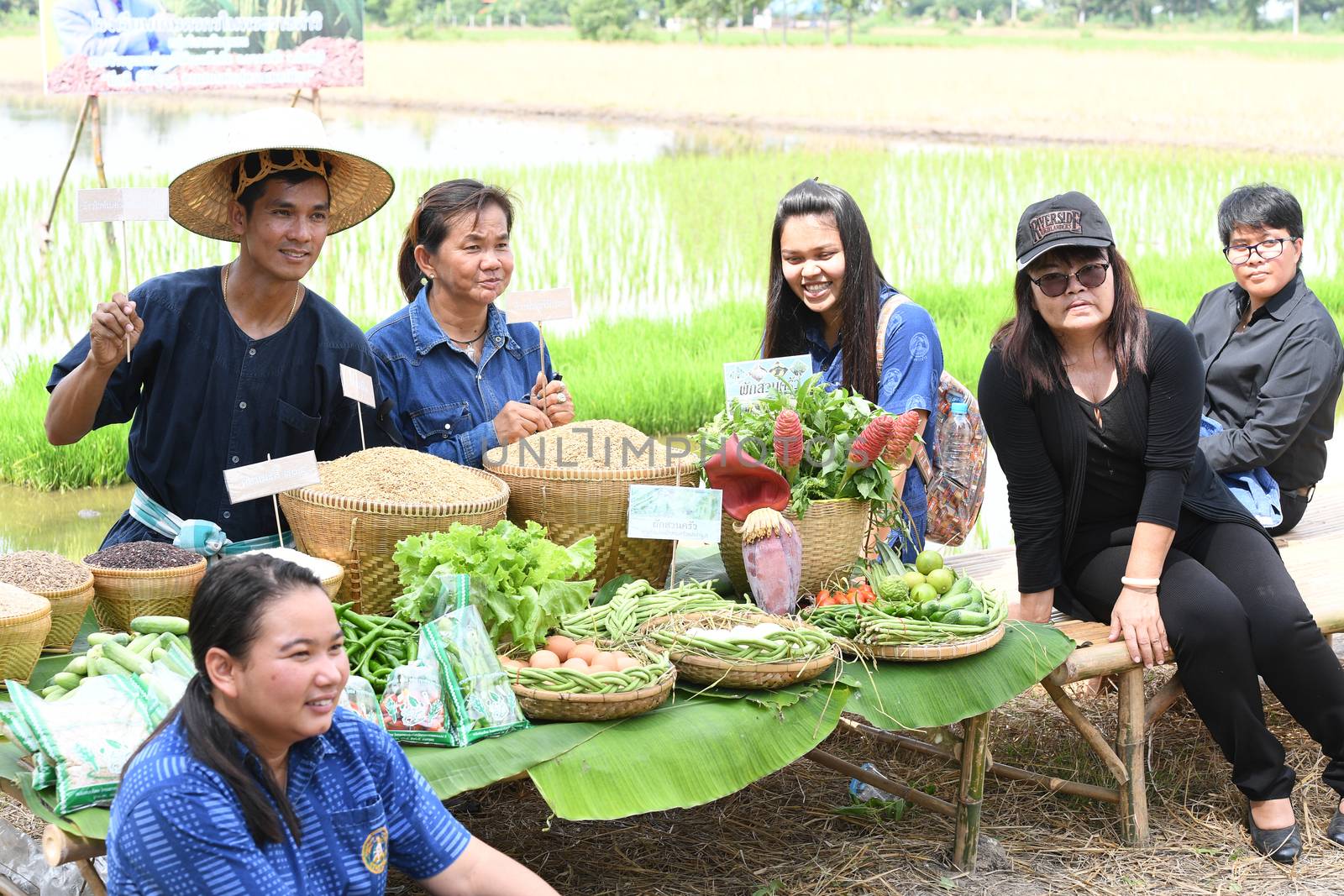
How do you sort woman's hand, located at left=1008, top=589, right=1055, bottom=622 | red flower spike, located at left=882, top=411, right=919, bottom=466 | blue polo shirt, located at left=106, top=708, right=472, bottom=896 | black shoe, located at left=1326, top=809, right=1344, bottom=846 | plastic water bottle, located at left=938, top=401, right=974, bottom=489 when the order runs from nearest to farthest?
blue polo shirt, located at left=106, top=708, right=472, bottom=896 → red flower spike, located at left=882, top=411, right=919, bottom=466 → black shoe, located at left=1326, top=809, right=1344, bottom=846 → woman's hand, located at left=1008, top=589, right=1055, bottom=622 → plastic water bottle, located at left=938, top=401, right=974, bottom=489

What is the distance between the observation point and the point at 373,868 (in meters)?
1.89

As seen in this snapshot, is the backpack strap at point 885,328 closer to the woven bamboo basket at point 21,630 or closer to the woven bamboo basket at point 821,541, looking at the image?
the woven bamboo basket at point 821,541

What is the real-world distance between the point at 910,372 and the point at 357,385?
47.6 inches

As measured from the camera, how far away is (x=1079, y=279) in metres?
2.97

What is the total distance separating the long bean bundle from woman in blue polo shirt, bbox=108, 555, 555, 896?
0.65m

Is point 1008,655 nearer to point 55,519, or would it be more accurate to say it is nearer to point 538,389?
point 538,389

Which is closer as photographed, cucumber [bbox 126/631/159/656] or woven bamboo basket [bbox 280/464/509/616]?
cucumber [bbox 126/631/159/656]

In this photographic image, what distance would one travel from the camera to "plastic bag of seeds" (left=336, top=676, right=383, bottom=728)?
2.19 metres

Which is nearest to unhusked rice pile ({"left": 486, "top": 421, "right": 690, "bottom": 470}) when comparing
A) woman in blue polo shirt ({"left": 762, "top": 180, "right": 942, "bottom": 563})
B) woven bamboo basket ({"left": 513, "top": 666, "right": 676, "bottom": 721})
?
woman in blue polo shirt ({"left": 762, "top": 180, "right": 942, "bottom": 563})

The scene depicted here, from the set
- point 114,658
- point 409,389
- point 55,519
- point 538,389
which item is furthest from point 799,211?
point 55,519

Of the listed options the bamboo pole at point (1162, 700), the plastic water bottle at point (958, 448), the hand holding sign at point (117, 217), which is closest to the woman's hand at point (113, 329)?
the hand holding sign at point (117, 217)

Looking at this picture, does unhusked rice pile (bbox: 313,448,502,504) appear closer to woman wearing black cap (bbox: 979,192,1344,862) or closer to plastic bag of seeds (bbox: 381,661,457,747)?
plastic bag of seeds (bbox: 381,661,457,747)

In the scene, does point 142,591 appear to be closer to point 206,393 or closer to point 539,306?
point 206,393

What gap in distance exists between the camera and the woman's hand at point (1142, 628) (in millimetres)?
3004
